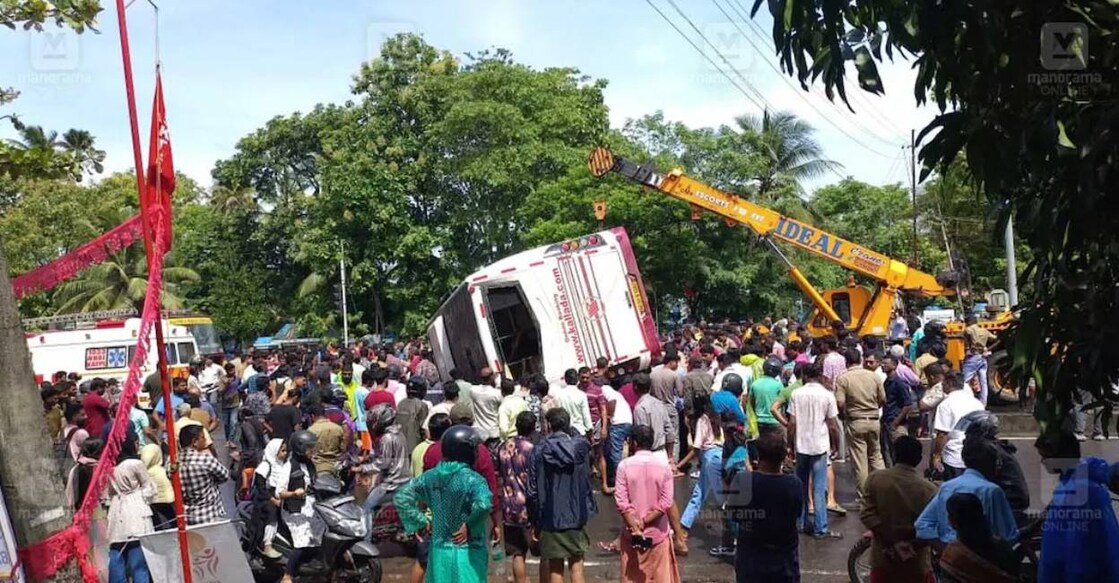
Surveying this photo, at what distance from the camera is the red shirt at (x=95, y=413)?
471 inches

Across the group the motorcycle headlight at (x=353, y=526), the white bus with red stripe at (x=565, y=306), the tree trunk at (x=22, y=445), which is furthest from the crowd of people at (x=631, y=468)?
the white bus with red stripe at (x=565, y=306)

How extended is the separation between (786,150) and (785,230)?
738 inches

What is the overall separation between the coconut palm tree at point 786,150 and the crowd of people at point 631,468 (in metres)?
23.2

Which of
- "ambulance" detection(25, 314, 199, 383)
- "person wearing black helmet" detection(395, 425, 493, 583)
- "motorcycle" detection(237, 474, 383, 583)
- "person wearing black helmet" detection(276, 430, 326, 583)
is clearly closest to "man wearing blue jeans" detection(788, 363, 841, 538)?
"motorcycle" detection(237, 474, 383, 583)

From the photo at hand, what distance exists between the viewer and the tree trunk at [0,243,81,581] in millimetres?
4812

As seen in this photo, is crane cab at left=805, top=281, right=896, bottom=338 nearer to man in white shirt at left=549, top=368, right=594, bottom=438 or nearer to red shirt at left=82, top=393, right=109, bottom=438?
man in white shirt at left=549, top=368, right=594, bottom=438

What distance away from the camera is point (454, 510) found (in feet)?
20.2

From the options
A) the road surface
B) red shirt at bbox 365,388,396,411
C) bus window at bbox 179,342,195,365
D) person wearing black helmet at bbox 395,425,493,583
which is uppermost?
bus window at bbox 179,342,195,365

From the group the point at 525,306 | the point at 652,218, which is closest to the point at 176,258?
the point at 652,218

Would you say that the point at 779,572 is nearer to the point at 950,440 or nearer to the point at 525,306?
the point at 950,440

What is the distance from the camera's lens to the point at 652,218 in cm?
3020

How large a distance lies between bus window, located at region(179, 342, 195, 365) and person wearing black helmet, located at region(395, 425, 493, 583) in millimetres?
20538

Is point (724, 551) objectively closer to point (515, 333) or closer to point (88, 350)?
point (515, 333)

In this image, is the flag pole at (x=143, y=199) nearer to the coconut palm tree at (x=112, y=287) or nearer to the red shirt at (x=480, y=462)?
the red shirt at (x=480, y=462)
